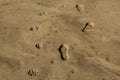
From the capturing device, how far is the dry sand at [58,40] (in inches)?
306

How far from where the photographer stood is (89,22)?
8.83 m

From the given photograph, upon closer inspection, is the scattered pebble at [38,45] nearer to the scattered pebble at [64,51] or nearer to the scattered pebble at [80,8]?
the scattered pebble at [64,51]

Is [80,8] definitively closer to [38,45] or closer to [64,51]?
[64,51]

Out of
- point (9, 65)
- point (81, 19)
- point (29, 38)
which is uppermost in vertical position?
point (81, 19)

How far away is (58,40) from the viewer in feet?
28.2

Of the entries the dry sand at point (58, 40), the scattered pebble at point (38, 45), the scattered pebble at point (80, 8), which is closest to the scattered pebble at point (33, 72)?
the dry sand at point (58, 40)

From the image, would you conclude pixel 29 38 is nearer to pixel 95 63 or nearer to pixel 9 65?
pixel 9 65

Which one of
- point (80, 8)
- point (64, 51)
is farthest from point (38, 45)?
point (80, 8)

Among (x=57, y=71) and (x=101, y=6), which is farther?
(x=101, y=6)

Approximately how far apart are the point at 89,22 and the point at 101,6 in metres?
1.05

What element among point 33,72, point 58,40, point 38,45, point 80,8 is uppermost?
point 80,8

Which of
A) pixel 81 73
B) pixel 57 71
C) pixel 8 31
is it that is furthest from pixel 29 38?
pixel 81 73

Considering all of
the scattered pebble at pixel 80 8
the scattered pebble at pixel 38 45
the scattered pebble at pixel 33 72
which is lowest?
the scattered pebble at pixel 33 72

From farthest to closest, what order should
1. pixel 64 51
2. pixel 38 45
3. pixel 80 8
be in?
pixel 80 8, pixel 38 45, pixel 64 51
